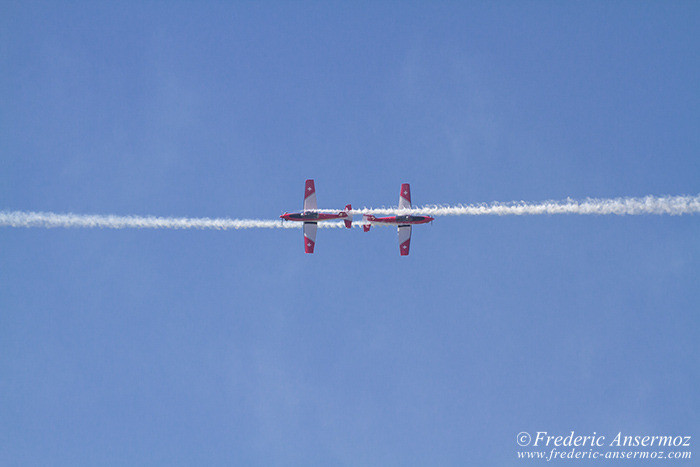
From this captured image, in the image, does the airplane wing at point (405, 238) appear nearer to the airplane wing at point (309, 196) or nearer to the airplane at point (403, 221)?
the airplane at point (403, 221)

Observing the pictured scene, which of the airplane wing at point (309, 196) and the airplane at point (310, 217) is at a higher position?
the airplane wing at point (309, 196)

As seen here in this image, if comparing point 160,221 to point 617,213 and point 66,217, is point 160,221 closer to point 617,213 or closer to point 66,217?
point 66,217

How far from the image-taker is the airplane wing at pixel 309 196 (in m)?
90.1

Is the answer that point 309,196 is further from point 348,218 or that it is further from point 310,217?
point 348,218

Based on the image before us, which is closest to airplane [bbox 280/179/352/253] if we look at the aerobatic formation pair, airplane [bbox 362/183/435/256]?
the aerobatic formation pair

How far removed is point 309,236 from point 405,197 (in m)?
13.4

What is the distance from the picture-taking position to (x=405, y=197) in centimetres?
9169

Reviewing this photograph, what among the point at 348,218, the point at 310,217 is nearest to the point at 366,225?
the point at 348,218

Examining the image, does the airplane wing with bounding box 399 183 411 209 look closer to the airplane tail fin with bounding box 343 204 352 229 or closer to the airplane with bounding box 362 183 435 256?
the airplane with bounding box 362 183 435 256

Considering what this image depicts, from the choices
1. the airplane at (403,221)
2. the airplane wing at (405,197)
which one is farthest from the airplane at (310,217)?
the airplane wing at (405,197)

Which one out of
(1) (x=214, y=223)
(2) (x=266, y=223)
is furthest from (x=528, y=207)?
(1) (x=214, y=223)

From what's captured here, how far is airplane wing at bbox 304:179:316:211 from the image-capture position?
296ft

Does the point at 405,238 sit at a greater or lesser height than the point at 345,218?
lesser

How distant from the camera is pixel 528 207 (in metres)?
79.8
